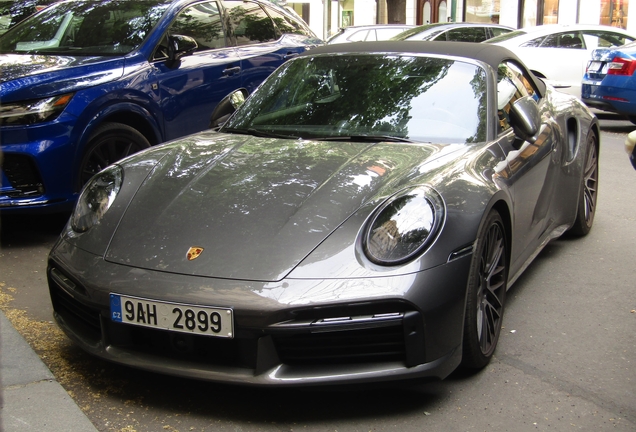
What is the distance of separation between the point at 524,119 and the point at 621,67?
25.6ft

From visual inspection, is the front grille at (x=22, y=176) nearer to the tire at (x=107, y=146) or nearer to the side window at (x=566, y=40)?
the tire at (x=107, y=146)

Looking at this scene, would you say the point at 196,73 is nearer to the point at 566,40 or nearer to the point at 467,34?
the point at 566,40

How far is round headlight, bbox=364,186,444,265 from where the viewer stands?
10.4ft

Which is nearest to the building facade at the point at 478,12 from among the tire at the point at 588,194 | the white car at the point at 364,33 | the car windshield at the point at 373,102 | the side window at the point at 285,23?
the white car at the point at 364,33

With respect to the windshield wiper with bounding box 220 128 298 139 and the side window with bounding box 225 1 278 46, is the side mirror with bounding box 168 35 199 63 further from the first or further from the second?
the windshield wiper with bounding box 220 128 298 139

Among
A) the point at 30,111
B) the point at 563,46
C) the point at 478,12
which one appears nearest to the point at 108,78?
the point at 30,111

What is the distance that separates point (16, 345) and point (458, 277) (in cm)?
199

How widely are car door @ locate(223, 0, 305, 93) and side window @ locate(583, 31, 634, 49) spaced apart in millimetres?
7066

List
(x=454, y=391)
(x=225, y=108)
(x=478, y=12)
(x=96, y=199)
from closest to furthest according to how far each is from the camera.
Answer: (x=454, y=391) → (x=96, y=199) → (x=225, y=108) → (x=478, y=12)

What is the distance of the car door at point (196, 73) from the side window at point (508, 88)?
2734 millimetres

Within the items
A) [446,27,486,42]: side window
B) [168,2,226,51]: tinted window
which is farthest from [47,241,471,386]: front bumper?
[446,27,486,42]: side window

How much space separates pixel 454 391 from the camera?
3.44 metres

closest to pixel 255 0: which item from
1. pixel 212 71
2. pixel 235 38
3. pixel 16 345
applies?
pixel 235 38

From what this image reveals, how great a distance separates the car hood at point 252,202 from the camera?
10.6 ft
